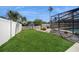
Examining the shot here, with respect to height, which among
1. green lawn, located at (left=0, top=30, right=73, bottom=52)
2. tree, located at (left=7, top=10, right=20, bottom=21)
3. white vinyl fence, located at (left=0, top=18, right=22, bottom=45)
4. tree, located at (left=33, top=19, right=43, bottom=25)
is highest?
tree, located at (left=7, top=10, right=20, bottom=21)

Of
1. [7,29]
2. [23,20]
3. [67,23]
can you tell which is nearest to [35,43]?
[23,20]

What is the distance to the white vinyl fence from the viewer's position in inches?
208

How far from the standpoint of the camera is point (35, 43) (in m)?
5.23

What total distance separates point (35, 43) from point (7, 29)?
93cm

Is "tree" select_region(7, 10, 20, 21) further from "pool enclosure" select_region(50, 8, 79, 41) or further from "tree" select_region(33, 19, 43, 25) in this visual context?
"pool enclosure" select_region(50, 8, 79, 41)

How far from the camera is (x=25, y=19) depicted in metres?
5.27

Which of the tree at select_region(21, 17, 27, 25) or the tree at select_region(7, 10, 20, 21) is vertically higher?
the tree at select_region(7, 10, 20, 21)

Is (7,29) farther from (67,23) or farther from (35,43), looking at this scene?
(67,23)

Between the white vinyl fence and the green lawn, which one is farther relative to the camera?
the white vinyl fence

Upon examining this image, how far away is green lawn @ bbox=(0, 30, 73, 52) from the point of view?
17.0ft

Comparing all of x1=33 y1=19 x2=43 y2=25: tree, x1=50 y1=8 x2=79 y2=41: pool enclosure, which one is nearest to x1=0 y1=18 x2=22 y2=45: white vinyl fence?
x1=33 y1=19 x2=43 y2=25: tree

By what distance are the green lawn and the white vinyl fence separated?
152mm
